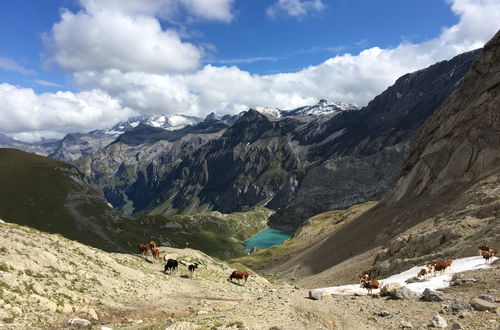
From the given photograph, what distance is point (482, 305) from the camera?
21.9 metres

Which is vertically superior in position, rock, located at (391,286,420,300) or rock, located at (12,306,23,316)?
rock, located at (391,286,420,300)

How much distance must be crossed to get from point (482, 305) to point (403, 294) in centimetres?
696

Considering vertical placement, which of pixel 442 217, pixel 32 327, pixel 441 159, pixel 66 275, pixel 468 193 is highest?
pixel 441 159

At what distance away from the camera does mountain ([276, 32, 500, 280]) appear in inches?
1929

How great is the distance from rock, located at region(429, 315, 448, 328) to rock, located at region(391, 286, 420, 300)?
7.41m

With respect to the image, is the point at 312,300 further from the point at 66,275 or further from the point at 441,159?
the point at 441,159

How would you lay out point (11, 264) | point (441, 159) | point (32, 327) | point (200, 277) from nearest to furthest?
1. point (32, 327)
2. point (11, 264)
3. point (200, 277)
4. point (441, 159)

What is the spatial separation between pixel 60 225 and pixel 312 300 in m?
150

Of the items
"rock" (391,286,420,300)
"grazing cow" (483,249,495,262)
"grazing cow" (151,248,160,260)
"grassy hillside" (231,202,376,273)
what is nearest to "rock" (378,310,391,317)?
"rock" (391,286,420,300)

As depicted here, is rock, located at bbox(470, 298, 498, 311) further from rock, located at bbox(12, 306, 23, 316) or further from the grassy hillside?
the grassy hillside

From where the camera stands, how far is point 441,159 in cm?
8794

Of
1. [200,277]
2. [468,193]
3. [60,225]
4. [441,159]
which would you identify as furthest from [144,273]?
[60,225]

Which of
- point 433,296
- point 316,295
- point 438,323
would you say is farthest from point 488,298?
point 316,295

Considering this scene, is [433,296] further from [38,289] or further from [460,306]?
[38,289]
